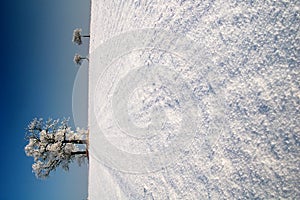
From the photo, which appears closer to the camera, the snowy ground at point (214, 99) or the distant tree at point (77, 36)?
the snowy ground at point (214, 99)

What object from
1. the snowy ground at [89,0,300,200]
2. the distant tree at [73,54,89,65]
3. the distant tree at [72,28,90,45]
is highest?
the distant tree at [72,28,90,45]

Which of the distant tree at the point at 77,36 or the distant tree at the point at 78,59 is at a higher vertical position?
the distant tree at the point at 77,36

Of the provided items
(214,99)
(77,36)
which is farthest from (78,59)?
(214,99)

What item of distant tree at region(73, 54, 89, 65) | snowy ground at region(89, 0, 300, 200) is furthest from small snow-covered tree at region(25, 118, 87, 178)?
snowy ground at region(89, 0, 300, 200)

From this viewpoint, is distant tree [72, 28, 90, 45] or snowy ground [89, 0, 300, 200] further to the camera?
distant tree [72, 28, 90, 45]

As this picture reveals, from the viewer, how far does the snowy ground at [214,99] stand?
2.28ft

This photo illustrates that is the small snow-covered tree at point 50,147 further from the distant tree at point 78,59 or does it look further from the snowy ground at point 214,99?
the snowy ground at point 214,99

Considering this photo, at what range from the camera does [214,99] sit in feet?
2.85

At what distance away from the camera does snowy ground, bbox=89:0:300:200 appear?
2.28 feet

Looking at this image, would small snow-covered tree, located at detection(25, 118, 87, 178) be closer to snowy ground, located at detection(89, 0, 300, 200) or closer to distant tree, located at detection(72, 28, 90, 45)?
distant tree, located at detection(72, 28, 90, 45)

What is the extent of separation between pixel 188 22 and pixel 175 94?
280mm

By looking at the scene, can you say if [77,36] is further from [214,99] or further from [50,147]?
[214,99]

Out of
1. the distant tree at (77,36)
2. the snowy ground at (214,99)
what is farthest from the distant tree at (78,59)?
the snowy ground at (214,99)

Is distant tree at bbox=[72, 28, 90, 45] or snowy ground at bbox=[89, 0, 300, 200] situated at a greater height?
distant tree at bbox=[72, 28, 90, 45]
